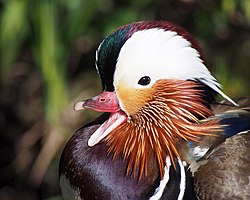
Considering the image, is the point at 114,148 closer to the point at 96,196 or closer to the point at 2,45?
the point at 96,196

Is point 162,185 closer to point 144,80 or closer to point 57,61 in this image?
point 144,80

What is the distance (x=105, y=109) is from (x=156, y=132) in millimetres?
164

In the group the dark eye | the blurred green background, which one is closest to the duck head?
the dark eye

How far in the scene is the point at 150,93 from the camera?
2051 mm

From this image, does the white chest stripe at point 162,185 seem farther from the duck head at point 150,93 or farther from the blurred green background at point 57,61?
the blurred green background at point 57,61

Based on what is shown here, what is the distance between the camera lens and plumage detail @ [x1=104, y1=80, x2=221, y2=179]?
6.77ft

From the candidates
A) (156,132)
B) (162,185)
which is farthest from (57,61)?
(162,185)

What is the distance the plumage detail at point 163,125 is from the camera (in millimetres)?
2064

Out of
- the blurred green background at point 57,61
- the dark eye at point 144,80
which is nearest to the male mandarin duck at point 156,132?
the dark eye at point 144,80

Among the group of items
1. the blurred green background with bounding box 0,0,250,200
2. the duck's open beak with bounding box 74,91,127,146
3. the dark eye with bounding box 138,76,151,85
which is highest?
the dark eye with bounding box 138,76,151,85

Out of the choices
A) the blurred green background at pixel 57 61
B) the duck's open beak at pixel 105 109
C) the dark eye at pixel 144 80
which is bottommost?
the blurred green background at pixel 57 61

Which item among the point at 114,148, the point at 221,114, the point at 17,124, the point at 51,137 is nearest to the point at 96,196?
the point at 114,148

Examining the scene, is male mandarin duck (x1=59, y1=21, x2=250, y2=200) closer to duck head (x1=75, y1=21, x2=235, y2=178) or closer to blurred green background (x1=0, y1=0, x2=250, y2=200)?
duck head (x1=75, y1=21, x2=235, y2=178)

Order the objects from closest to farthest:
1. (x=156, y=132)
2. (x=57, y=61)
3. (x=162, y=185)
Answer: (x=162, y=185)
(x=156, y=132)
(x=57, y=61)
